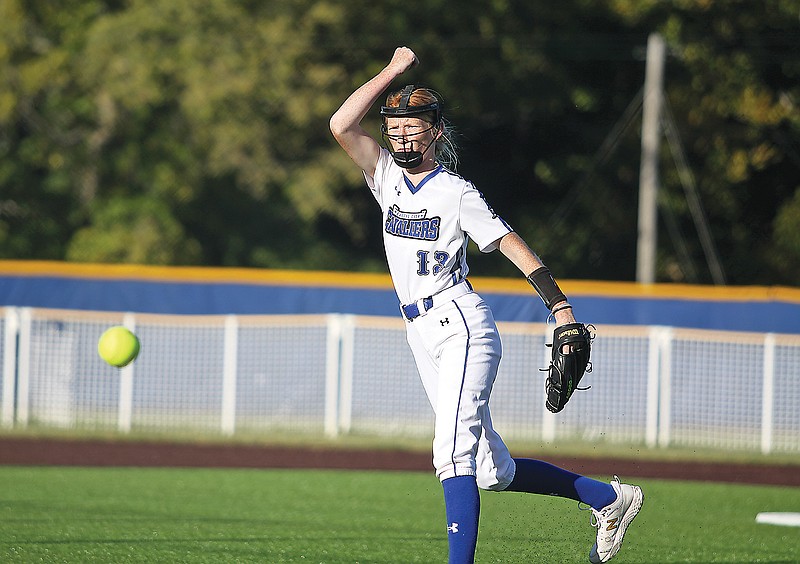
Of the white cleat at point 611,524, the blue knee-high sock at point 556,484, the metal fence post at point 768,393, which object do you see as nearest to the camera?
the blue knee-high sock at point 556,484

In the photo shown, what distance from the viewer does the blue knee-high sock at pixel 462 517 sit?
15.4 feet

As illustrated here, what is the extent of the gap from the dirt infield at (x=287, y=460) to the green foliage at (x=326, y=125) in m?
9.57

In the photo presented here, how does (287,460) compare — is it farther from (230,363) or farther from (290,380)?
(230,363)

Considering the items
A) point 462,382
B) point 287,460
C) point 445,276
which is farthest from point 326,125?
point 462,382

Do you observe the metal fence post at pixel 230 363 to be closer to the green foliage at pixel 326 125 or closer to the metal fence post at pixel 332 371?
the metal fence post at pixel 332 371

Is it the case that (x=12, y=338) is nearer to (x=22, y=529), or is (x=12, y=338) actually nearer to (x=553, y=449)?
(x=553, y=449)

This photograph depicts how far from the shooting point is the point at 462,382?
4.88m

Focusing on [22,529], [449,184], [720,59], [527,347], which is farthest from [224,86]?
[449,184]

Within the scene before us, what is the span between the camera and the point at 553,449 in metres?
12.6

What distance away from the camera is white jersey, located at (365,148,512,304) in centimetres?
493

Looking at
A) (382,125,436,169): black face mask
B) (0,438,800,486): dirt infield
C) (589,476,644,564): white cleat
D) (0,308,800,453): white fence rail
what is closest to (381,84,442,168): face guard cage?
(382,125,436,169): black face mask

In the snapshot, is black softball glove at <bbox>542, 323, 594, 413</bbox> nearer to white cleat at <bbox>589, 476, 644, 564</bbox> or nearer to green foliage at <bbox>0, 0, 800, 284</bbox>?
white cleat at <bbox>589, 476, 644, 564</bbox>

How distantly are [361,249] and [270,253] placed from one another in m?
1.81

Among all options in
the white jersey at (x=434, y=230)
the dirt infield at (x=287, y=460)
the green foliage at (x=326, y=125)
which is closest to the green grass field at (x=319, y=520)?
the dirt infield at (x=287, y=460)
